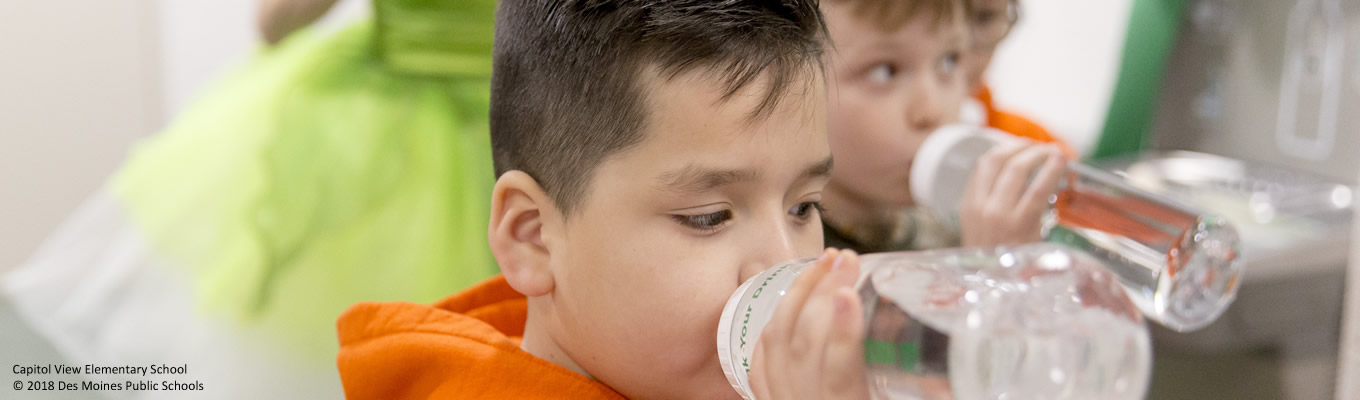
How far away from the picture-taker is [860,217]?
98 cm

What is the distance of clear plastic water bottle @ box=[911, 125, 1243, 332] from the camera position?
77cm

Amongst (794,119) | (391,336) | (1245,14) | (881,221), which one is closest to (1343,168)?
(1245,14)

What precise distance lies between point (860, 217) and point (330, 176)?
458 mm

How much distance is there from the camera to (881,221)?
39.3 inches

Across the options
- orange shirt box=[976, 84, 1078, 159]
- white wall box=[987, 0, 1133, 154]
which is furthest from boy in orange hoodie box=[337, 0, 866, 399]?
white wall box=[987, 0, 1133, 154]

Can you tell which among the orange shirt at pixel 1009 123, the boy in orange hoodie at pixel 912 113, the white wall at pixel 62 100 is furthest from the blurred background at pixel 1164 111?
the boy in orange hoodie at pixel 912 113

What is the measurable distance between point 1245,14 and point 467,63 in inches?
41.4

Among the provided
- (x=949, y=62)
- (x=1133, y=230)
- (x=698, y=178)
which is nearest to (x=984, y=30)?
(x=949, y=62)

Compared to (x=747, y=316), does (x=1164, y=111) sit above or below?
below

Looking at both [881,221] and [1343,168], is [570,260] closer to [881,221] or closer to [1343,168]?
[881,221]

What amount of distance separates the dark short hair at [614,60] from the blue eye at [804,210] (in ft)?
0.25

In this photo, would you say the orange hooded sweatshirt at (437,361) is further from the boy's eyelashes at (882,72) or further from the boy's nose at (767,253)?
the boy's eyelashes at (882,72)

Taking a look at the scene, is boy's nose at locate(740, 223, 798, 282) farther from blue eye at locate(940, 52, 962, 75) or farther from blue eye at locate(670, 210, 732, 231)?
blue eye at locate(940, 52, 962, 75)

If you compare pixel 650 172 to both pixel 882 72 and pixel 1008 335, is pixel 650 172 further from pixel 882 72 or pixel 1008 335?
pixel 882 72
